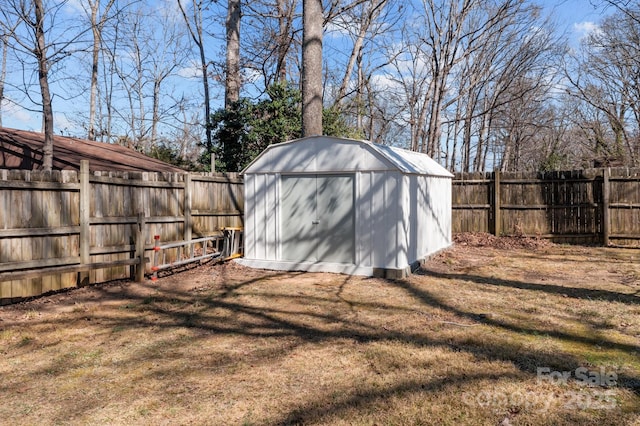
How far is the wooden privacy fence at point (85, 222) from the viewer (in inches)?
240

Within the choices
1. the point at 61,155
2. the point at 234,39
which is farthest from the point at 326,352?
the point at 234,39

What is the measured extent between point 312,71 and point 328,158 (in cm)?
326

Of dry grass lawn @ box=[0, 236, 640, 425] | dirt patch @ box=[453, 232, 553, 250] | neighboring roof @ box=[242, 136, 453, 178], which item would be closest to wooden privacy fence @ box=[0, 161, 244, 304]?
dry grass lawn @ box=[0, 236, 640, 425]

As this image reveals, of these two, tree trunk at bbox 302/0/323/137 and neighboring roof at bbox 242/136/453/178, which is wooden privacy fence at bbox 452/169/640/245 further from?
tree trunk at bbox 302/0/323/137

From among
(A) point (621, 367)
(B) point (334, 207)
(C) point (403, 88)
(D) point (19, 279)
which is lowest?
(A) point (621, 367)

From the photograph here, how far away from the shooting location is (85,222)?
691 cm

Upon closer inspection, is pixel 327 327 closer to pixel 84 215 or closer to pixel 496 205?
pixel 84 215

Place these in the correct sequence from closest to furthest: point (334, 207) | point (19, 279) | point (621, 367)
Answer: point (621, 367), point (19, 279), point (334, 207)

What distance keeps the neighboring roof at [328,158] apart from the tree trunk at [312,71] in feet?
5.87

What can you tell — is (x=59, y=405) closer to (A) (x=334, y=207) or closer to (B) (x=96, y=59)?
(A) (x=334, y=207)

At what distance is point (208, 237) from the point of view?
9258 mm

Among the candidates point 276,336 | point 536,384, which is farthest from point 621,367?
point 276,336

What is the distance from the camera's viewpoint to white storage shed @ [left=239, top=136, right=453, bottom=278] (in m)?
7.93

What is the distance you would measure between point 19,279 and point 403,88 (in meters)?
22.9
